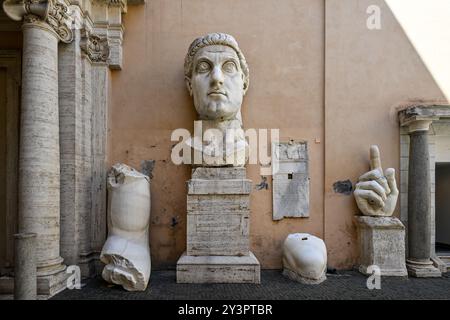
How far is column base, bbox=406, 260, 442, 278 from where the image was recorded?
425 centimetres

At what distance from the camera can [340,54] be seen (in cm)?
468

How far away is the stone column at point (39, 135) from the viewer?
3264 mm

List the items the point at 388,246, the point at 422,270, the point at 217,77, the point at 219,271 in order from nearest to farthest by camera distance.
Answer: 1. the point at 219,271
2. the point at 217,77
3. the point at 388,246
4. the point at 422,270

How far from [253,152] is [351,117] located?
1515 mm

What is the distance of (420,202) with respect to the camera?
4371mm

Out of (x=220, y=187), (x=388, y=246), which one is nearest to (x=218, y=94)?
(x=220, y=187)

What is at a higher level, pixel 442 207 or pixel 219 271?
pixel 442 207

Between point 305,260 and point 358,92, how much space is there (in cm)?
253

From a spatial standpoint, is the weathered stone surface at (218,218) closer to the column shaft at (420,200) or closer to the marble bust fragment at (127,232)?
the marble bust fragment at (127,232)

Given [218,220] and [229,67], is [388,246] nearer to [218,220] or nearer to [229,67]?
[218,220]

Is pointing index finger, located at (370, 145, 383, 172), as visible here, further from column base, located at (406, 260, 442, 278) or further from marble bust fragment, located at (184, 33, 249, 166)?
marble bust fragment, located at (184, 33, 249, 166)

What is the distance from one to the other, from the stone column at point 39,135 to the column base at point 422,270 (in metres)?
4.41
